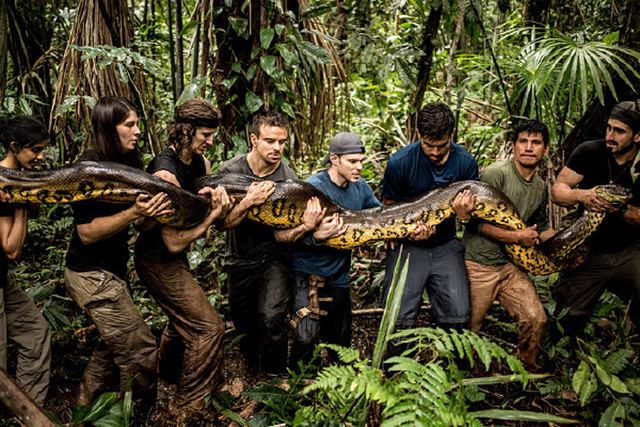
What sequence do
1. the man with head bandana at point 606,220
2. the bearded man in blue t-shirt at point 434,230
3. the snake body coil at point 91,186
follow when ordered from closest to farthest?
the snake body coil at point 91,186
the man with head bandana at point 606,220
the bearded man in blue t-shirt at point 434,230

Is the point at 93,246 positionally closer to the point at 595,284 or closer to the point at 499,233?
the point at 499,233

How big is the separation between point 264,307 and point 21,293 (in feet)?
6.48

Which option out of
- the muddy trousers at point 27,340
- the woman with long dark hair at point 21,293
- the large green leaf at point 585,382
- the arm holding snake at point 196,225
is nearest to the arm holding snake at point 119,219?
the arm holding snake at point 196,225

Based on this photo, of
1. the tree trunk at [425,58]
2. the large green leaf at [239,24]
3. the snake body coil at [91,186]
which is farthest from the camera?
the tree trunk at [425,58]

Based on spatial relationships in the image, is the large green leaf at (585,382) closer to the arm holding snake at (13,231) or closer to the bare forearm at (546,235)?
the bare forearm at (546,235)

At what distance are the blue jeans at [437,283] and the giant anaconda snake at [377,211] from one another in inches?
11.2

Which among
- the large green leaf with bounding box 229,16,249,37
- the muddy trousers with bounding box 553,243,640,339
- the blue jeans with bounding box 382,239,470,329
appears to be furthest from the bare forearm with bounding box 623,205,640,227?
the large green leaf with bounding box 229,16,249,37

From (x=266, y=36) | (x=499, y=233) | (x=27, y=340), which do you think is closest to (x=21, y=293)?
(x=27, y=340)

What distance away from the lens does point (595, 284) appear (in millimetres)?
4074

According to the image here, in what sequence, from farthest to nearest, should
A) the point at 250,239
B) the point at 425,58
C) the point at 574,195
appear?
1. the point at 425,58
2. the point at 250,239
3. the point at 574,195

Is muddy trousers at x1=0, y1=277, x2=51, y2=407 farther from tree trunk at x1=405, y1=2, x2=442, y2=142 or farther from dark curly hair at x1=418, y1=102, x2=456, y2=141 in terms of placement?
tree trunk at x1=405, y1=2, x2=442, y2=142

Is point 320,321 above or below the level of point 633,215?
below

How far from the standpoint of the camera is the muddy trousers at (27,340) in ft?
10.6

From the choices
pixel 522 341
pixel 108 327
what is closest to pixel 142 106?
pixel 108 327
